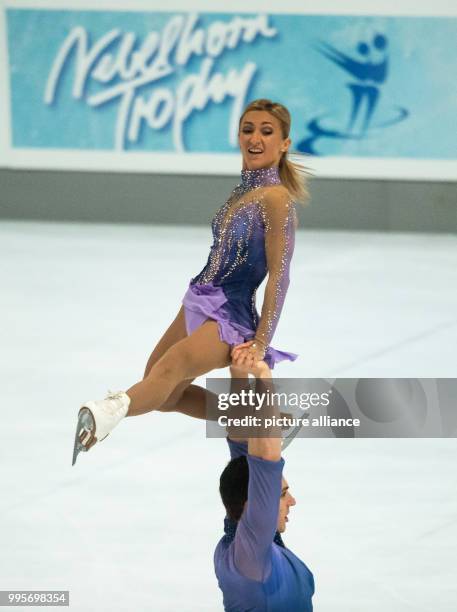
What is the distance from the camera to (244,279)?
Answer: 12.9ft

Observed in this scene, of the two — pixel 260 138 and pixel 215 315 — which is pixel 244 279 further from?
pixel 260 138

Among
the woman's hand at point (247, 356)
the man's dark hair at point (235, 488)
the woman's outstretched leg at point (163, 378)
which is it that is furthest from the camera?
the woman's hand at point (247, 356)

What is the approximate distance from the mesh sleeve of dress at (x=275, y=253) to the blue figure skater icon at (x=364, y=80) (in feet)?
22.1

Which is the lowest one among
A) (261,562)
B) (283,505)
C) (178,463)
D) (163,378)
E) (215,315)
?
(261,562)

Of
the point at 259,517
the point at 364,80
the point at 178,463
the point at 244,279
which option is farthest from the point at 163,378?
the point at 364,80

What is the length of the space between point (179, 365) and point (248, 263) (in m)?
0.42

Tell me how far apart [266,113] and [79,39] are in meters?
7.28

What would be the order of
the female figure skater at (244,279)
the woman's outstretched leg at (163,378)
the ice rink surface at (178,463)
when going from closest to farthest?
the woman's outstretched leg at (163,378)
the female figure skater at (244,279)
the ice rink surface at (178,463)

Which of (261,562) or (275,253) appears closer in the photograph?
(261,562)

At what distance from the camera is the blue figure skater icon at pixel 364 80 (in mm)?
10469

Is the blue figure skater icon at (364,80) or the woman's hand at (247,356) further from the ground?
the blue figure skater icon at (364,80)

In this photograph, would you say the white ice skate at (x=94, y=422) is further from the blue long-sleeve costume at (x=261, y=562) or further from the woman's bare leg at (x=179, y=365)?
the blue long-sleeve costume at (x=261, y=562)

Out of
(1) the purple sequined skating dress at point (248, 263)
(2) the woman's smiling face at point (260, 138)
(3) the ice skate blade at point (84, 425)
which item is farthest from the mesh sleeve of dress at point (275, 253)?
(3) the ice skate blade at point (84, 425)

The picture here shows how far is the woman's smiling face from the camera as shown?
12.6 ft
